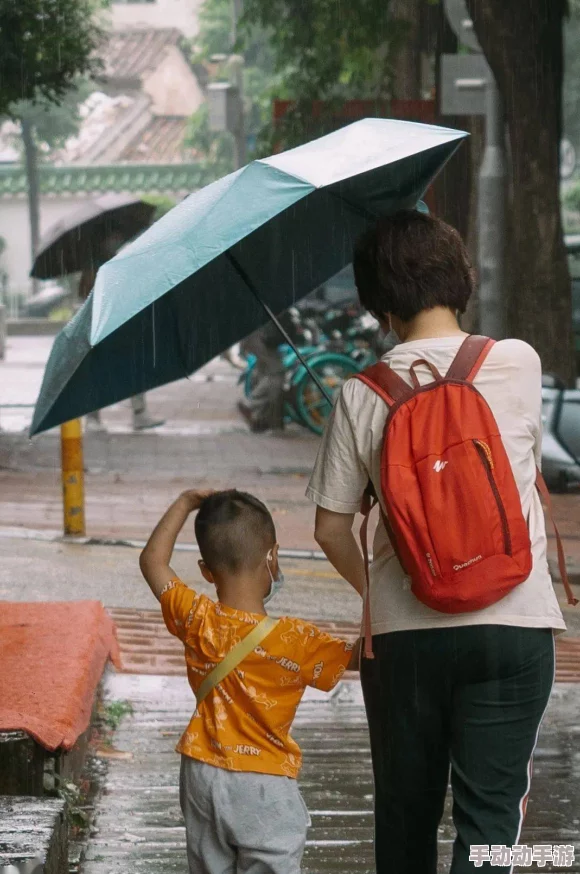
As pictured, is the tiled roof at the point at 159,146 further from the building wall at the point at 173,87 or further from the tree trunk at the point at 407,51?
the tree trunk at the point at 407,51

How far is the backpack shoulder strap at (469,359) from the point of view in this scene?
8.89 feet

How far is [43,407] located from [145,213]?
12.1 m

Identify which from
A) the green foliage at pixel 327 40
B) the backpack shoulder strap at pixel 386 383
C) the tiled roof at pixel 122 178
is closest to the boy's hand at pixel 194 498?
the backpack shoulder strap at pixel 386 383

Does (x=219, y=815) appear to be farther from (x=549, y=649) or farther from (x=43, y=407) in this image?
(x=43, y=407)

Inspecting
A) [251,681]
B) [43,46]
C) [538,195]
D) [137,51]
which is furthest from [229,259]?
[137,51]

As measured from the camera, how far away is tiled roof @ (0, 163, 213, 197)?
43.9 meters

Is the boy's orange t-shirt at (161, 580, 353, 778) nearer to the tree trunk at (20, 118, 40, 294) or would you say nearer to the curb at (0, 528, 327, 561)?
the curb at (0, 528, 327, 561)

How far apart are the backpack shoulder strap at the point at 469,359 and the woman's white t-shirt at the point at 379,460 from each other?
15mm

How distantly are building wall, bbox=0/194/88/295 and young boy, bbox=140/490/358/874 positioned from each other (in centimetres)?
4159

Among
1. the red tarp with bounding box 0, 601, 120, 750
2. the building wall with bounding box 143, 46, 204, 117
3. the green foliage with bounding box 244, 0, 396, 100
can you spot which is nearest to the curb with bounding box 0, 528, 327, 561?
the red tarp with bounding box 0, 601, 120, 750

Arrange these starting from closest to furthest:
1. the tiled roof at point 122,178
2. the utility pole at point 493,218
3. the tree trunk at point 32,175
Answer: the utility pole at point 493,218 → the tree trunk at point 32,175 → the tiled roof at point 122,178

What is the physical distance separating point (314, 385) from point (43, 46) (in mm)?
5691

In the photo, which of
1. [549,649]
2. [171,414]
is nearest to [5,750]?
[549,649]

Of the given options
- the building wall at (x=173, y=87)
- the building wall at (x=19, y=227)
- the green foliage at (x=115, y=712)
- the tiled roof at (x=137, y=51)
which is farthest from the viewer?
the building wall at (x=173, y=87)
